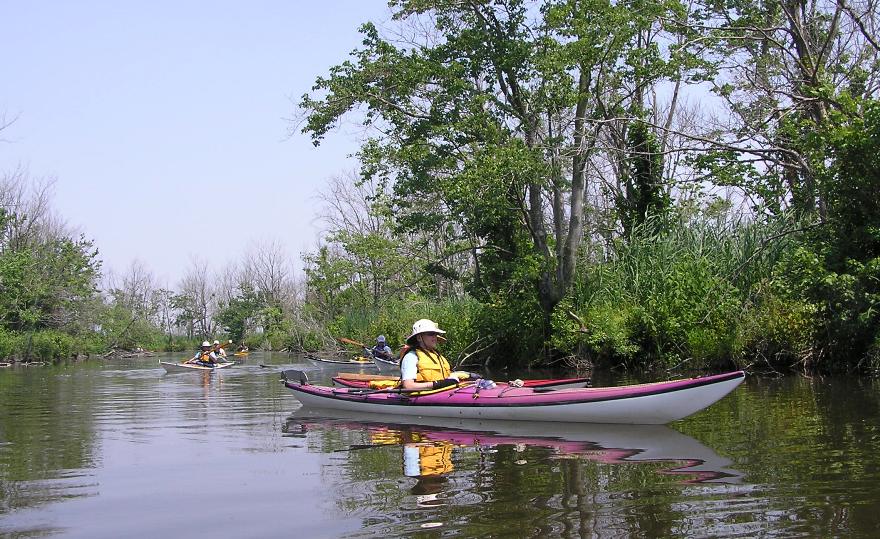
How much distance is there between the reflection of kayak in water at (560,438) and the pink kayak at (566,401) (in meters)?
0.12

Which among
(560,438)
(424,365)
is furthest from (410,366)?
(560,438)

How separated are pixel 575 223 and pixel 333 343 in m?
17.9

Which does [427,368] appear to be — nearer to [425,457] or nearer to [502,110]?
[425,457]

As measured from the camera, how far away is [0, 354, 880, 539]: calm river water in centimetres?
549

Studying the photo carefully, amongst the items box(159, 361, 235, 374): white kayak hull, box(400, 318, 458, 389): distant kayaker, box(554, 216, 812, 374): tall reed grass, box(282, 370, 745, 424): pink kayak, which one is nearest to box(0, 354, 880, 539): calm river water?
box(282, 370, 745, 424): pink kayak

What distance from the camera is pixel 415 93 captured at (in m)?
22.6

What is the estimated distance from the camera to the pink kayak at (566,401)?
8977 millimetres

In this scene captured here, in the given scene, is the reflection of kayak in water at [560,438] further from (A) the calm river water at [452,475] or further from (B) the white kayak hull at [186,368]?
(B) the white kayak hull at [186,368]

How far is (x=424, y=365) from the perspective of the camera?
11.2m

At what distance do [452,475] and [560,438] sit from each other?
2271mm

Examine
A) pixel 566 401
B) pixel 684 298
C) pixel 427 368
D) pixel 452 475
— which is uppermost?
pixel 684 298

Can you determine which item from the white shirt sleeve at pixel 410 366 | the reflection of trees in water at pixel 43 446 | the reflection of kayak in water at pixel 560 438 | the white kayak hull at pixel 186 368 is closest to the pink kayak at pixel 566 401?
the reflection of kayak in water at pixel 560 438

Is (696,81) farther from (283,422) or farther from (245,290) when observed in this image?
(245,290)

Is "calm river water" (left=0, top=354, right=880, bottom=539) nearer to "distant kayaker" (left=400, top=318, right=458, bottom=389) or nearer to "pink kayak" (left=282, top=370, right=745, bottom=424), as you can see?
"pink kayak" (left=282, top=370, right=745, bottom=424)
